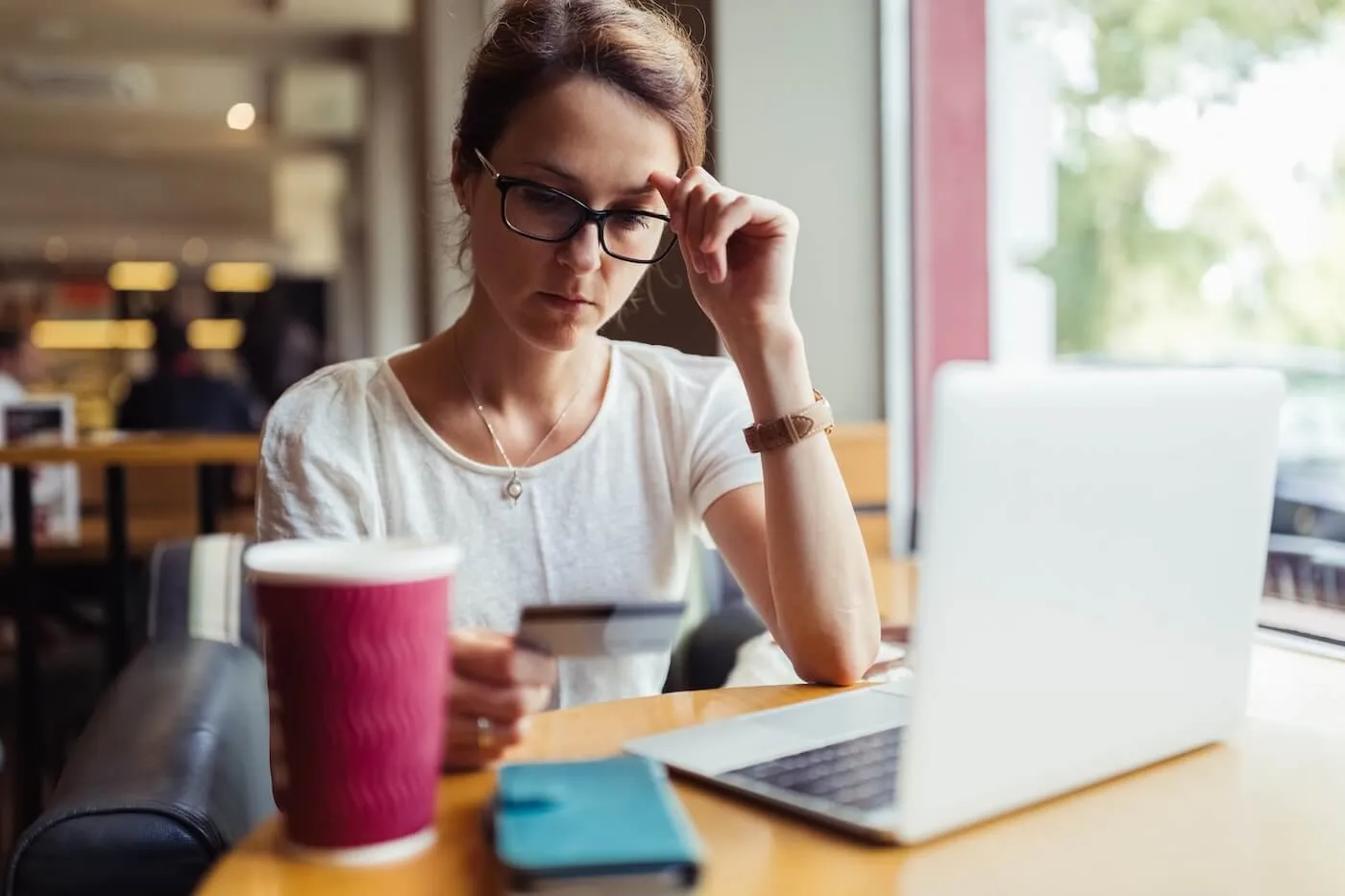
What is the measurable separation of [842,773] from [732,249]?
1.76ft

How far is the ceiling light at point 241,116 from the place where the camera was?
7.49 metres

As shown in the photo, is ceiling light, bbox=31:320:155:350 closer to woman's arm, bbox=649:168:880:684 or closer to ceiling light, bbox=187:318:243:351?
ceiling light, bbox=187:318:243:351

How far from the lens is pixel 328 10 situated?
5.75 meters

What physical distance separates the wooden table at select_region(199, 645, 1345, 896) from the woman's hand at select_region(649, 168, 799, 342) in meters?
0.41

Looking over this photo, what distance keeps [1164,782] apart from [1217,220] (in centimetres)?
152

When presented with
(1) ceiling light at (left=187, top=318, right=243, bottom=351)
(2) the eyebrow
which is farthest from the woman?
(1) ceiling light at (left=187, top=318, right=243, bottom=351)

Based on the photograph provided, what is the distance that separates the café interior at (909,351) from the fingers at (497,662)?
3.2 inches

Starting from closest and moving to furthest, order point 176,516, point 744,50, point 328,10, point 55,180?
point 744,50 < point 176,516 < point 328,10 < point 55,180

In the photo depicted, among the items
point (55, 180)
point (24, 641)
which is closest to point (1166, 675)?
point (24, 641)

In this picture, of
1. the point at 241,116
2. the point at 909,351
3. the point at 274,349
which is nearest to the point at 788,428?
the point at 909,351

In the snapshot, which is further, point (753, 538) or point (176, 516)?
point (176, 516)

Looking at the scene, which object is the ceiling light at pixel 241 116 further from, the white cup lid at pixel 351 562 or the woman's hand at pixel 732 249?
the white cup lid at pixel 351 562

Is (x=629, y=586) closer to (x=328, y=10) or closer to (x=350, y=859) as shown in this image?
(x=350, y=859)

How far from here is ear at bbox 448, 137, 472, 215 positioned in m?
1.32
